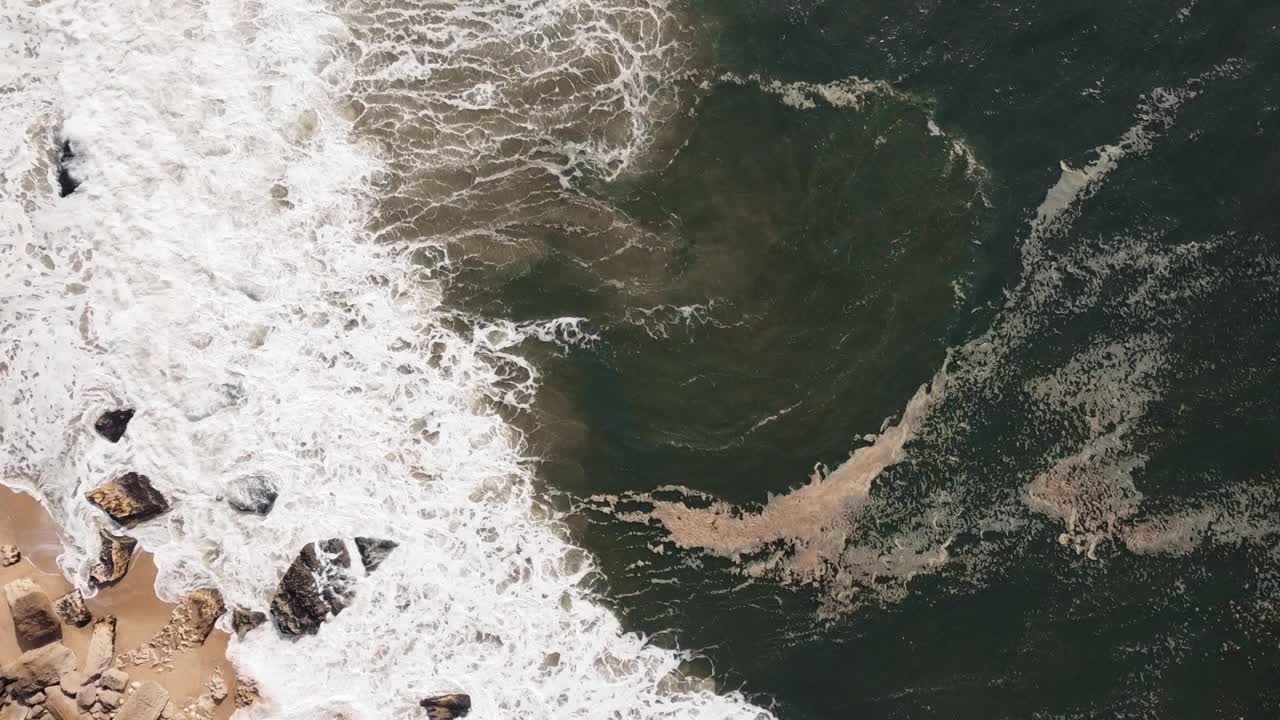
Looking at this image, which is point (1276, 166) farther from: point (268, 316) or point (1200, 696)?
point (268, 316)

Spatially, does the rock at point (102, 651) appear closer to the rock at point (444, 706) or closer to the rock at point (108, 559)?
the rock at point (108, 559)

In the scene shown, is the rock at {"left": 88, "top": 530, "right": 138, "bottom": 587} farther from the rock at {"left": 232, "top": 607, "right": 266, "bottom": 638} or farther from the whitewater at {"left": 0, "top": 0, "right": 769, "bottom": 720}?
the rock at {"left": 232, "top": 607, "right": 266, "bottom": 638}

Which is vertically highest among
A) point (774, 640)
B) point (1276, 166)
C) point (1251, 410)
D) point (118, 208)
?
point (1276, 166)

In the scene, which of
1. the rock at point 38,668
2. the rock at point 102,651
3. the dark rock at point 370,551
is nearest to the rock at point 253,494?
the dark rock at point 370,551

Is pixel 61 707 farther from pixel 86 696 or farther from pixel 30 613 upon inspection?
pixel 30 613

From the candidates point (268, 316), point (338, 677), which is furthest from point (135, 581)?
point (268, 316)

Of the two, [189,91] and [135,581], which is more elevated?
[189,91]

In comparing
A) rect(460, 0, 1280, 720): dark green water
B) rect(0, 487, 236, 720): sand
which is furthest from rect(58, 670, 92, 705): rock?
rect(460, 0, 1280, 720): dark green water
